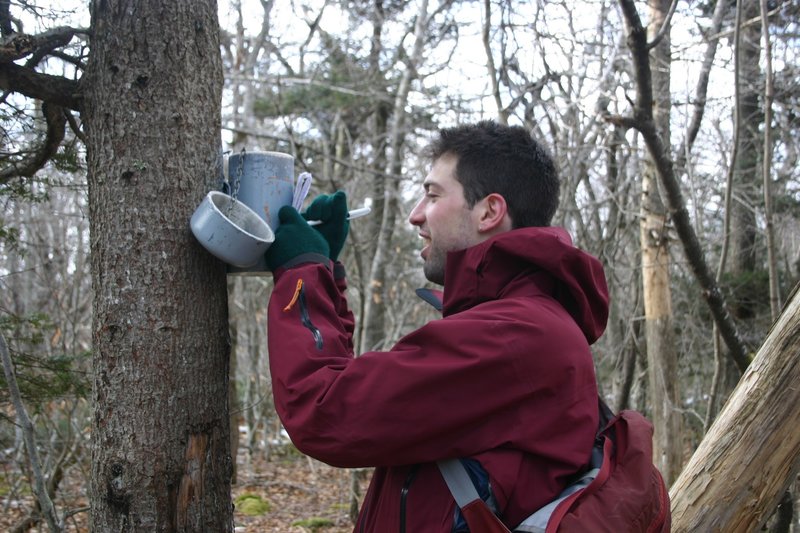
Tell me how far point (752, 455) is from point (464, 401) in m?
1.65

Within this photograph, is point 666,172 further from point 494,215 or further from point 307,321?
point 307,321

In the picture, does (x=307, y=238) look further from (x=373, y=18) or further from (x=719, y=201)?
(x=373, y=18)

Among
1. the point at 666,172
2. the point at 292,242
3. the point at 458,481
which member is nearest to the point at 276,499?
the point at 666,172

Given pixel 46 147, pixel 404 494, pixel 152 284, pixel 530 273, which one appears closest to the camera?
pixel 404 494

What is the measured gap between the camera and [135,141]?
1950 mm

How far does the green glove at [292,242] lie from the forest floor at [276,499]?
4.15m

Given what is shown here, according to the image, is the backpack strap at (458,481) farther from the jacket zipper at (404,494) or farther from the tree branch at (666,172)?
the tree branch at (666,172)

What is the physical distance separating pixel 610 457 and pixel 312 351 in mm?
754

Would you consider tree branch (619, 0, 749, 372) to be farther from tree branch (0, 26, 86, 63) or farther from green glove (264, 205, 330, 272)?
tree branch (0, 26, 86, 63)

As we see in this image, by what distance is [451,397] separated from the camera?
1.56 m

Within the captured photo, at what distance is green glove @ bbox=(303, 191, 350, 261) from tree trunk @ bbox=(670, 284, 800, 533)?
5.51 ft

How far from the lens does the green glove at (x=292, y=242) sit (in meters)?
1.93

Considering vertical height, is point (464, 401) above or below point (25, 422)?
above

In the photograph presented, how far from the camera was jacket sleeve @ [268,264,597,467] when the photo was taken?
1.56m
